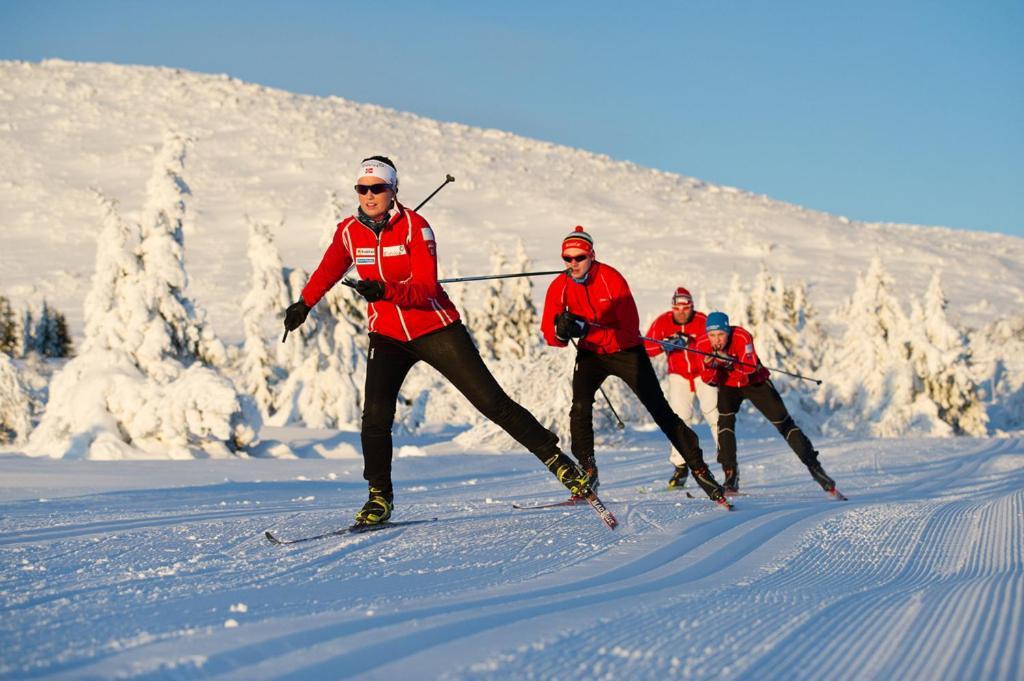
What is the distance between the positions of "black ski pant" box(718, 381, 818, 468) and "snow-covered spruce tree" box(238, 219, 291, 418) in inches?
950

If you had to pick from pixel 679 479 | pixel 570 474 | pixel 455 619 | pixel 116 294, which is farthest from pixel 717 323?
pixel 116 294

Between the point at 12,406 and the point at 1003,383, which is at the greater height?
the point at 12,406

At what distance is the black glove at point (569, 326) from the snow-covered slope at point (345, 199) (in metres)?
59.7

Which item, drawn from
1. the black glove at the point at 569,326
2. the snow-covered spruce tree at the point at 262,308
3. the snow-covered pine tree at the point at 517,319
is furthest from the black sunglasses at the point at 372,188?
the snow-covered pine tree at the point at 517,319

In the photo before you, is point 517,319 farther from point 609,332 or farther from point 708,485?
point 708,485

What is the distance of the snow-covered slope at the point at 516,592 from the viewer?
3.03 m

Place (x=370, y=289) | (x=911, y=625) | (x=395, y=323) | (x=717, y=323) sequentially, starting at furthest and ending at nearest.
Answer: (x=717, y=323) < (x=395, y=323) < (x=370, y=289) < (x=911, y=625)

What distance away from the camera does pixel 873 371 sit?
3859 cm

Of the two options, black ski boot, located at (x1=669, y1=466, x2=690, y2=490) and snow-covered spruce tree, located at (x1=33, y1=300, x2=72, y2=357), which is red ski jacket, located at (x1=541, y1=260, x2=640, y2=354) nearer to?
black ski boot, located at (x1=669, y1=466, x2=690, y2=490)

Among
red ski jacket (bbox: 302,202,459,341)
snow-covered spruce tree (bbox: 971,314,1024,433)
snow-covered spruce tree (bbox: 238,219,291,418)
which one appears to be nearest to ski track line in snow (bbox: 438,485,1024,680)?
red ski jacket (bbox: 302,202,459,341)

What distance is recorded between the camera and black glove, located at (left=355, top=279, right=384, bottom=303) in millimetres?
5387

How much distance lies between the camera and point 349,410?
3000 cm

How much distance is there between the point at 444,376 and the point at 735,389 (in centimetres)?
493

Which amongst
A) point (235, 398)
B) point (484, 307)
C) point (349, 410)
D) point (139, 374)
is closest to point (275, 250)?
point (349, 410)
